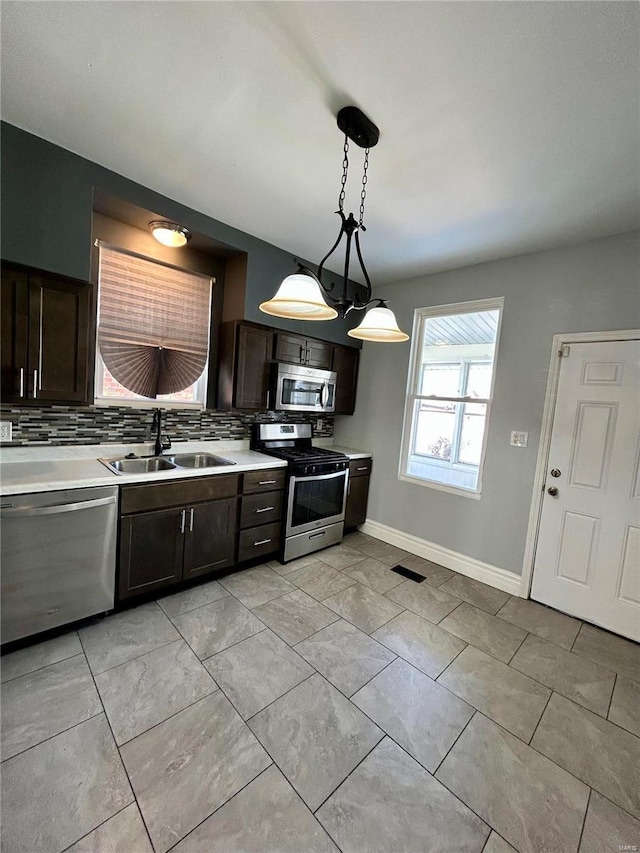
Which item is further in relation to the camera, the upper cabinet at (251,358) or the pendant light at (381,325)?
the upper cabinet at (251,358)

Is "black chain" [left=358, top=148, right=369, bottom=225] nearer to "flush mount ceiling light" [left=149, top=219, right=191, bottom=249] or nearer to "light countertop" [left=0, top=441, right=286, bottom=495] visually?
"flush mount ceiling light" [left=149, top=219, right=191, bottom=249]

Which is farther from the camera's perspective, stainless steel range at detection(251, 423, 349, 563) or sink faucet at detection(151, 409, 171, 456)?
stainless steel range at detection(251, 423, 349, 563)

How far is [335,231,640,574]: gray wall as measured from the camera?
244 cm

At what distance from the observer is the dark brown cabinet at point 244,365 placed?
295cm

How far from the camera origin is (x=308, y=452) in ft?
11.3

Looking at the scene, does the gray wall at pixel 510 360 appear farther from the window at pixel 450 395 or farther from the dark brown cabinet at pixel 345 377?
the dark brown cabinet at pixel 345 377

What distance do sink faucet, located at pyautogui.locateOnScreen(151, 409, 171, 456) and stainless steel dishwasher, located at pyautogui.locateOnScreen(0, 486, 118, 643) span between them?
68 cm

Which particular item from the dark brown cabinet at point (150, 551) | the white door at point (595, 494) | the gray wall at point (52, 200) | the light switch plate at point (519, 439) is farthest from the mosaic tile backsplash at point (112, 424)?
the white door at point (595, 494)

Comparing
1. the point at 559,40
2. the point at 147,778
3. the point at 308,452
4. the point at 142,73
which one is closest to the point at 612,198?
the point at 559,40

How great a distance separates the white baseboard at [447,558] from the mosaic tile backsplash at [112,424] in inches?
67.6

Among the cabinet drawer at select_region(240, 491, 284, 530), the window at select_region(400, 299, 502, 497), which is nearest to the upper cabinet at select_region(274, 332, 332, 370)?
the window at select_region(400, 299, 502, 497)

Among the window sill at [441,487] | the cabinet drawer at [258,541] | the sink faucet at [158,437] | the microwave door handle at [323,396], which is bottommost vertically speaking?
the cabinet drawer at [258,541]

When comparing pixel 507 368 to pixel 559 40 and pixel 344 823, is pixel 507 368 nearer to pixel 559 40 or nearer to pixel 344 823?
pixel 559 40

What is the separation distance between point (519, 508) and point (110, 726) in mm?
2938
